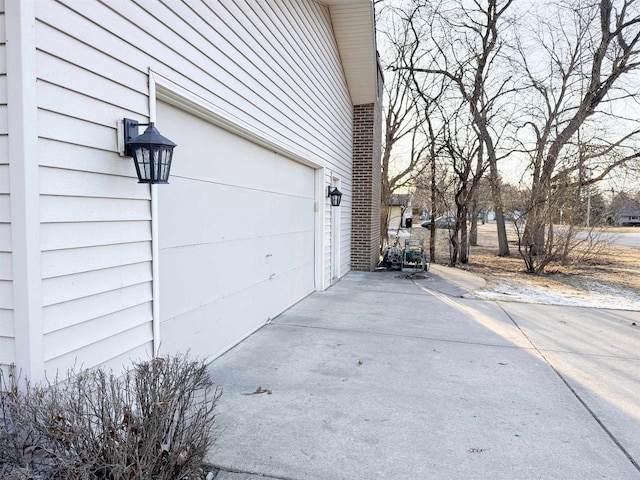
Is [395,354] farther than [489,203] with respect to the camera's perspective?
No

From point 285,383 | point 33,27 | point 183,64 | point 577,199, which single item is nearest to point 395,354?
point 285,383

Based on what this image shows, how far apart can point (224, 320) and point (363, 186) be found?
6523 millimetres

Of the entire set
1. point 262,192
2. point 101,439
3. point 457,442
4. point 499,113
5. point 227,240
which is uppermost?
point 499,113

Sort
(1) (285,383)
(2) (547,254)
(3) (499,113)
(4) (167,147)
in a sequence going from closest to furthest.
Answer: (4) (167,147) < (1) (285,383) < (2) (547,254) < (3) (499,113)

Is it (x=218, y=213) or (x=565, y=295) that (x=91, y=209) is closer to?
(x=218, y=213)

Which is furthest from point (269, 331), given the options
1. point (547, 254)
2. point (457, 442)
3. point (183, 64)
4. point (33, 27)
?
point (547, 254)

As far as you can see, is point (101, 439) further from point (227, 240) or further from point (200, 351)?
point (227, 240)

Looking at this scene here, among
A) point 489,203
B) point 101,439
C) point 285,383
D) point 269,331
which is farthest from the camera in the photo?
point 489,203

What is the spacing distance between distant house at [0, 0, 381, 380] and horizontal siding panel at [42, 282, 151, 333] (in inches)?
0.4

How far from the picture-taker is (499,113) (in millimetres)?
12477

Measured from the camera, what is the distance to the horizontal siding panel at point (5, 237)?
1.90 m

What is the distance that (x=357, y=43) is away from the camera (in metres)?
8.02

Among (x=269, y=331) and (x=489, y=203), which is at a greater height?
(x=489, y=203)

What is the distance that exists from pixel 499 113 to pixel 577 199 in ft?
12.9
